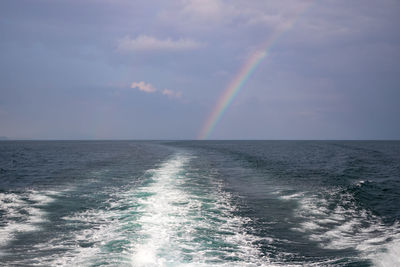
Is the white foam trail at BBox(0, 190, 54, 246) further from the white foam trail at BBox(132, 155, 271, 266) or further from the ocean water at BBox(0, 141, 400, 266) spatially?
the white foam trail at BBox(132, 155, 271, 266)

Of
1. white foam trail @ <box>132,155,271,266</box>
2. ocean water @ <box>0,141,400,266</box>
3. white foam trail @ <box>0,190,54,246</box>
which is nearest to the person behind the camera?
white foam trail @ <box>132,155,271,266</box>

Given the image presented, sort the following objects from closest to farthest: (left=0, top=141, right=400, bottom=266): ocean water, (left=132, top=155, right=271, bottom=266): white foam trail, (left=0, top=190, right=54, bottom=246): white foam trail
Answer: (left=132, top=155, right=271, bottom=266): white foam trail < (left=0, top=141, right=400, bottom=266): ocean water < (left=0, top=190, right=54, bottom=246): white foam trail

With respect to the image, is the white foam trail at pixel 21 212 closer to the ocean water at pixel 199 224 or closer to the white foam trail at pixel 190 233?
the ocean water at pixel 199 224

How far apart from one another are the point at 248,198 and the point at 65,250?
37.0 feet

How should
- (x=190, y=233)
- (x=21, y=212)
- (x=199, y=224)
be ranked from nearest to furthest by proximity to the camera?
(x=190, y=233) → (x=199, y=224) → (x=21, y=212)

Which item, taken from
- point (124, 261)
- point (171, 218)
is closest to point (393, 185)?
point (171, 218)

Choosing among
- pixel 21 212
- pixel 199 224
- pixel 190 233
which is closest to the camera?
pixel 190 233

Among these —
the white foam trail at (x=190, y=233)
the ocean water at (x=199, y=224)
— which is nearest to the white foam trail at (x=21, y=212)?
the ocean water at (x=199, y=224)

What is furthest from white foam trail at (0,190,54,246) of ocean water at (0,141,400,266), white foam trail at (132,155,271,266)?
white foam trail at (132,155,271,266)

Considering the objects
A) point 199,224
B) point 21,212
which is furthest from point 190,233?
point 21,212

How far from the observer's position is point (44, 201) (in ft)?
55.8

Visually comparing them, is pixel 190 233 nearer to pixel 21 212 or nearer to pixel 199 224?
pixel 199 224

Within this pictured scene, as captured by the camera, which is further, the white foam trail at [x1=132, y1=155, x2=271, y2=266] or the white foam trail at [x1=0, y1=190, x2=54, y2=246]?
the white foam trail at [x1=0, y1=190, x2=54, y2=246]

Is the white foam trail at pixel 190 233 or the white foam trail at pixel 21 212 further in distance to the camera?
the white foam trail at pixel 21 212
